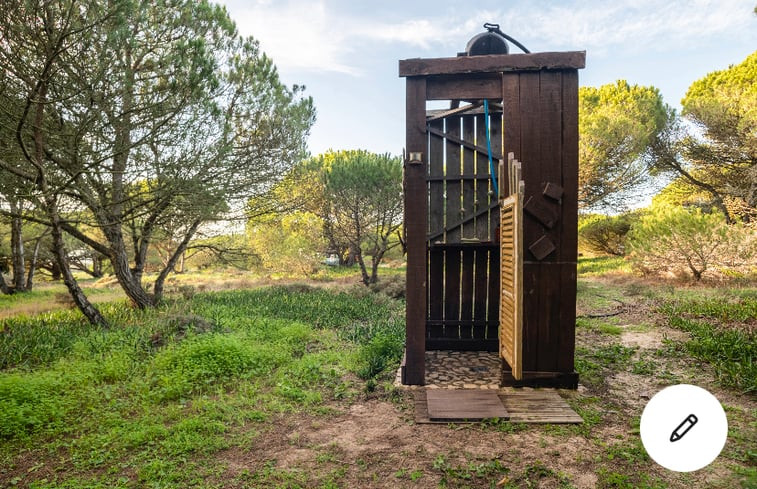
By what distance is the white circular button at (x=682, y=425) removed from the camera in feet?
7.94

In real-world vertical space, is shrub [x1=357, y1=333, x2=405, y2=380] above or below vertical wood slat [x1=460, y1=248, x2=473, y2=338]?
below

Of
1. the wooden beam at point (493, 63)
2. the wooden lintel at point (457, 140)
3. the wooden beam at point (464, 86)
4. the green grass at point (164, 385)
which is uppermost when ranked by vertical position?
the wooden beam at point (493, 63)

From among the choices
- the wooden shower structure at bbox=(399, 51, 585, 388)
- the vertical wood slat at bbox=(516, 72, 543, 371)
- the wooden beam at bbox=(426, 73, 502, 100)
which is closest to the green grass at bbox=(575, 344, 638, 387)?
the wooden shower structure at bbox=(399, 51, 585, 388)

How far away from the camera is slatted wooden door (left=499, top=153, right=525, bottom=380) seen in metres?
3.63

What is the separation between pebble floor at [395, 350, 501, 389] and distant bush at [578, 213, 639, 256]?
1737cm

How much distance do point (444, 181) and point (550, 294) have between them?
2026 mm

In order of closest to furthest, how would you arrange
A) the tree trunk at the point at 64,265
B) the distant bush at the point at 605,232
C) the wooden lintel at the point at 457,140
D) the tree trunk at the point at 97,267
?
1. the wooden lintel at the point at 457,140
2. the tree trunk at the point at 64,265
3. the distant bush at the point at 605,232
4. the tree trunk at the point at 97,267

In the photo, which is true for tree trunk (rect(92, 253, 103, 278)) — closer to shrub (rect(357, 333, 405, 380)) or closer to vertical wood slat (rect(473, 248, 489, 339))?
shrub (rect(357, 333, 405, 380))

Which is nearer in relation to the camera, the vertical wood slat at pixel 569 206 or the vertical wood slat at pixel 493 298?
the vertical wood slat at pixel 569 206

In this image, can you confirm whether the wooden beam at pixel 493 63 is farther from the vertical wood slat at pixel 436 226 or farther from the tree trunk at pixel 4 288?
the tree trunk at pixel 4 288

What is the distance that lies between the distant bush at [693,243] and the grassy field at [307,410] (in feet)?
14.1

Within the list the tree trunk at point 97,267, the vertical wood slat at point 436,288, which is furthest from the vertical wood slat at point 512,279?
the tree trunk at point 97,267

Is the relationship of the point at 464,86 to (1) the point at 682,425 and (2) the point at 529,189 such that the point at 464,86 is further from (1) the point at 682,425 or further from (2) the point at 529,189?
(1) the point at 682,425

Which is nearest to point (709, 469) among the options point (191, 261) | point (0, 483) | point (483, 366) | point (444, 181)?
point (483, 366)
